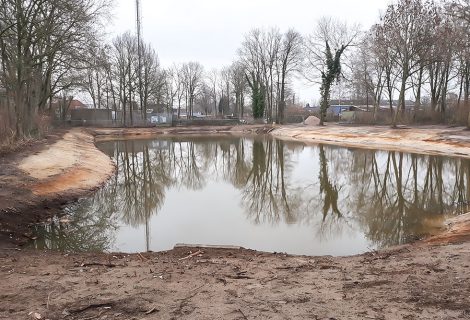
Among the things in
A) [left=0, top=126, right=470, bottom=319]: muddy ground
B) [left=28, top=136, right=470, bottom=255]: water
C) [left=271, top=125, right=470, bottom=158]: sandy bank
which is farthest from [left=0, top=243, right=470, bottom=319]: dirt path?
[left=271, top=125, right=470, bottom=158]: sandy bank

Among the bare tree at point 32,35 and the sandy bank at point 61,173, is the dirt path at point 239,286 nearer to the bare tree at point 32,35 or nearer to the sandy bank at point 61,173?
the sandy bank at point 61,173

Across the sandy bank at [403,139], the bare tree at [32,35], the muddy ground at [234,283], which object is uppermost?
the bare tree at [32,35]

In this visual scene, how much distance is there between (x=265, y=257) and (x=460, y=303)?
3.62 metres

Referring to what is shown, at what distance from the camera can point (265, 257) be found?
7539mm

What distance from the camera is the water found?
966 centimetres

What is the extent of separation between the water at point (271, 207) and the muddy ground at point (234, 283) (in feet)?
4.81

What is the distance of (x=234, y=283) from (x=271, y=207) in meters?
7.86

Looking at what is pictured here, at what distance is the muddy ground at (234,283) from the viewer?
4.53 m

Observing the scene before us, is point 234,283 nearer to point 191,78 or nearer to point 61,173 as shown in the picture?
point 61,173

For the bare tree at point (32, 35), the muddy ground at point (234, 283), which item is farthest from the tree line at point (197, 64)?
the muddy ground at point (234, 283)

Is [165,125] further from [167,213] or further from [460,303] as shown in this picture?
[460,303]

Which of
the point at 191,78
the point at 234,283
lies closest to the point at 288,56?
the point at 191,78

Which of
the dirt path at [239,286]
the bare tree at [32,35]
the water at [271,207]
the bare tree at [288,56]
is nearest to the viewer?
the dirt path at [239,286]

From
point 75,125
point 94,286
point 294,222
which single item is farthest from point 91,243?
point 75,125
